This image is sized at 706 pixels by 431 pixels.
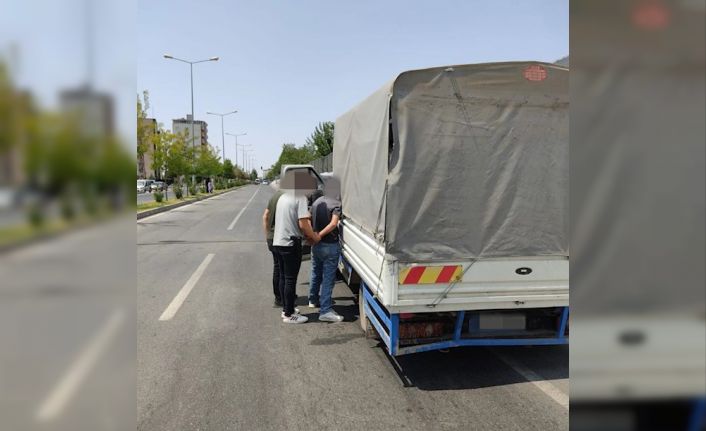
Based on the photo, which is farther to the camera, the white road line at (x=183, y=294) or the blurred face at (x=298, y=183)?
the white road line at (x=183, y=294)

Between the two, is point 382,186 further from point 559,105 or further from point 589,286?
point 589,286

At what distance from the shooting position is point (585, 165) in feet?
2.87

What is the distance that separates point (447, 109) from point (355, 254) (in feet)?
7.09

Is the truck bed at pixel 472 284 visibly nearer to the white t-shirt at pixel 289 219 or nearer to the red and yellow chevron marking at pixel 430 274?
the red and yellow chevron marking at pixel 430 274

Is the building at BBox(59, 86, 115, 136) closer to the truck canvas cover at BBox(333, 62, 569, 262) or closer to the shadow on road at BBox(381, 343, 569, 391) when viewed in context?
the truck canvas cover at BBox(333, 62, 569, 262)

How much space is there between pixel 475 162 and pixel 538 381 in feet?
6.39

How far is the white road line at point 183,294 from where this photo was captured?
611 centimetres

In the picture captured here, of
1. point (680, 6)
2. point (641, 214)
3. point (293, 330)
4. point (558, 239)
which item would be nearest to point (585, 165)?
point (641, 214)

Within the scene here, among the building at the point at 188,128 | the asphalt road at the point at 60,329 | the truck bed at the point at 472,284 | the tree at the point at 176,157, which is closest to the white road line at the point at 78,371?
the asphalt road at the point at 60,329

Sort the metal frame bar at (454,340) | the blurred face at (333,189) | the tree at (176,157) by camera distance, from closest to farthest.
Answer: the metal frame bar at (454,340)
the blurred face at (333,189)
the tree at (176,157)

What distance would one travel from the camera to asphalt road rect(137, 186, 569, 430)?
342 centimetres

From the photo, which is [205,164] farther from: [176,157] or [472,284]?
[472,284]

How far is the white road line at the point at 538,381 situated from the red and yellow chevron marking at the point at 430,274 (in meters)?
1.17

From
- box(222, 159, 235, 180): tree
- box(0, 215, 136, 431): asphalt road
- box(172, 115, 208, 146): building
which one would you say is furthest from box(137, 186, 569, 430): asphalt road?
→ box(222, 159, 235, 180): tree
